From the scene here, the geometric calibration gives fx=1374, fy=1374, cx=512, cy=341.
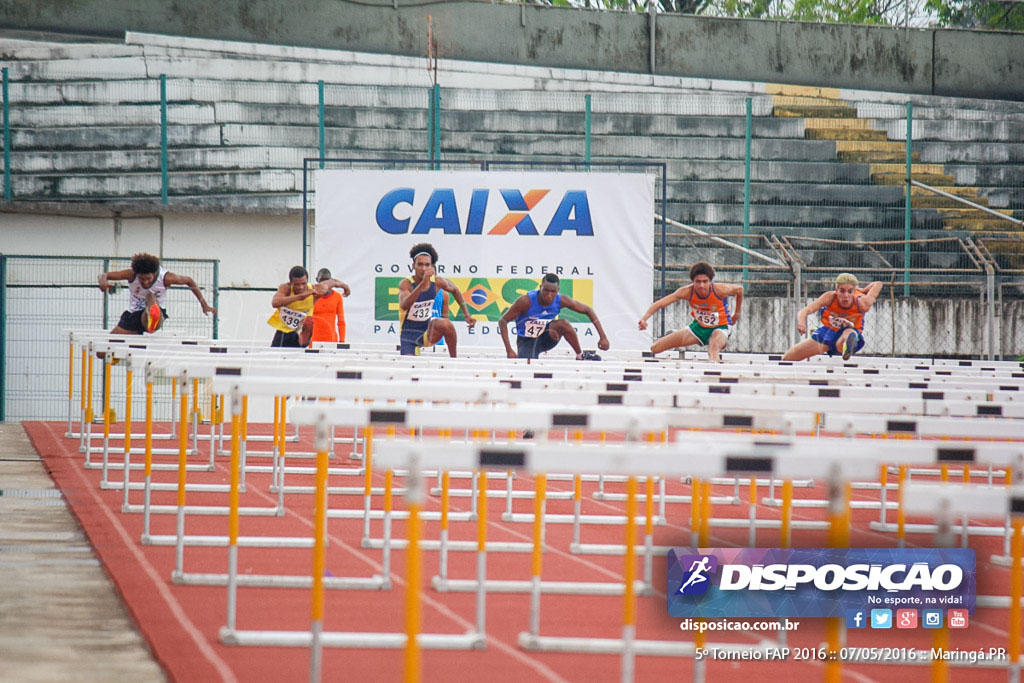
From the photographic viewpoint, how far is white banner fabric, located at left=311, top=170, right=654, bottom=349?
17.2 m

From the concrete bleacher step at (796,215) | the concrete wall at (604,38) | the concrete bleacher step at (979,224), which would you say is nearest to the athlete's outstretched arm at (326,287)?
the concrete bleacher step at (796,215)

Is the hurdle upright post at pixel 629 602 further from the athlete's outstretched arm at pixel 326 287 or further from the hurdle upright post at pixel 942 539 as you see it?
the athlete's outstretched arm at pixel 326 287

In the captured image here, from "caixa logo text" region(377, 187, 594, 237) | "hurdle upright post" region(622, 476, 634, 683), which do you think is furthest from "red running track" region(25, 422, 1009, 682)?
"caixa logo text" region(377, 187, 594, 237)

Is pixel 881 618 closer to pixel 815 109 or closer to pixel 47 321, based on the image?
pixel 47 321

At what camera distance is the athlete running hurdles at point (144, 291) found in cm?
1552

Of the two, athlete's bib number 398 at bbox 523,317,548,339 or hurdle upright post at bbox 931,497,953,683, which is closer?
hurdle upright post at bbox 931,497,953,683

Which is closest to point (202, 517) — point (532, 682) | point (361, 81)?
point (532, 682)

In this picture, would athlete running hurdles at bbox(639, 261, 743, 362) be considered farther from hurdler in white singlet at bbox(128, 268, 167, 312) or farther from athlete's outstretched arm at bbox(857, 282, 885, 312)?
hurdler in white singlet at bbox(128, 268, 167, 312)

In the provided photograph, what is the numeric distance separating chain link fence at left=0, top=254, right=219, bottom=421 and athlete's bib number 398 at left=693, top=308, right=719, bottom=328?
23.5ft

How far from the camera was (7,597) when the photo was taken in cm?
650

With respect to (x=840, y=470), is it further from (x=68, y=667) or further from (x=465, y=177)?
(x=465, y=177)

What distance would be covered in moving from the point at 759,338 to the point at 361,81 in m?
10.4

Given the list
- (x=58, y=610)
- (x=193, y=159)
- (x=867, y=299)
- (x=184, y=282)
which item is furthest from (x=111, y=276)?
(x=58, y=610)

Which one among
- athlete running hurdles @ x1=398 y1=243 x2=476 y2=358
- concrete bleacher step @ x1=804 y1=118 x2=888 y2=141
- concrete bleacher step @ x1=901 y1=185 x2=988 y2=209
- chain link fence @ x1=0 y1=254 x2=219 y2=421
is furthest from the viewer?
concrete bleacher step @ x1=804 y1=118 x2=888 y2=141
